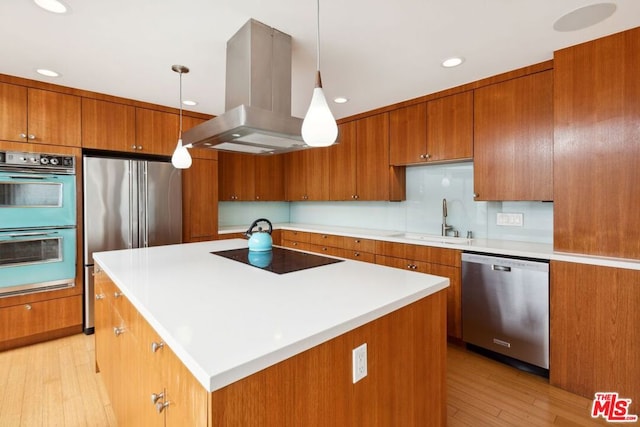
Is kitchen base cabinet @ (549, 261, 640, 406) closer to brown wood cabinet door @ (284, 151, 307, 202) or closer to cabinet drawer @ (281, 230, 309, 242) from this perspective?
cabinet drawer @ (281, 230, 309, 242)

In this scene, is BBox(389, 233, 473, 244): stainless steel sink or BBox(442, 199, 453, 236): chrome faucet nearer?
BBox(389, 233, 473, 244): stainless steel sink

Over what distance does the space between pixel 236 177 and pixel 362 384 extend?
3.69 meters

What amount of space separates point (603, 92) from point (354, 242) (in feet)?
7.72

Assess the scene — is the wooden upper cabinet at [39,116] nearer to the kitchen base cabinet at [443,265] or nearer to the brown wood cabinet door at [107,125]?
the brown wood cabinet door at [107,125]

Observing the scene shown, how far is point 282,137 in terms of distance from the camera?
181 cm

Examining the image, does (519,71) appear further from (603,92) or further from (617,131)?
(617,131)

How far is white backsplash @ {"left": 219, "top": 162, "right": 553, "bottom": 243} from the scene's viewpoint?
2.74m

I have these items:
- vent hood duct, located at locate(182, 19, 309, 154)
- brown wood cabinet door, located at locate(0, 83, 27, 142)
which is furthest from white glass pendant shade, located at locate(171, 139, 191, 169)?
brown wood cabinet door, located at locate(0, 83, 27, 142)

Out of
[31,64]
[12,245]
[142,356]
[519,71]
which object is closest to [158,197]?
[12,245]

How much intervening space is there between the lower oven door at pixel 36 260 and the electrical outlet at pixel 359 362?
2.98m

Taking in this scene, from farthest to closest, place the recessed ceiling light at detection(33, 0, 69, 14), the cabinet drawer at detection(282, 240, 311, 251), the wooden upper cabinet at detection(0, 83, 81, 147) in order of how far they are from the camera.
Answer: the cabinet drawer at detection(282, 240, 311, 251) < the wooden upper cabinet at detection(0, 83, 81, 147) < the recessed ceiling light at detection(33, 0, 69, 14)

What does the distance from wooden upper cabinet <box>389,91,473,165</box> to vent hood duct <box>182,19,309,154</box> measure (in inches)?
64.8

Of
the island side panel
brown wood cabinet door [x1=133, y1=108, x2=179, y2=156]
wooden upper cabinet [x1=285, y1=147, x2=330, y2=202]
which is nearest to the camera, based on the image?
the island side panel

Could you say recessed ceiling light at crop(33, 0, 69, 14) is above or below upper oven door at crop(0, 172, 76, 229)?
above
